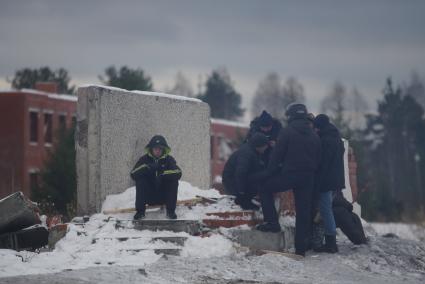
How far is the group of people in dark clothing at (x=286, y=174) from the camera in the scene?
13641 mm

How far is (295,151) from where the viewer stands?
44.5 feet

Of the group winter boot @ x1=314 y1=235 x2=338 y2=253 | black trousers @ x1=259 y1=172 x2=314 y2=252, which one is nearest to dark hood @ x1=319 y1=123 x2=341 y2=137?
black trousers @ x1=259 y1=172 x2=314 y2=252

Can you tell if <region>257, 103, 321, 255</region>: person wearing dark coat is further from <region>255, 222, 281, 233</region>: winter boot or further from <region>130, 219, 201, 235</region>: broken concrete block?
<region>130, 219, 201, 235</region>: broken concrete block

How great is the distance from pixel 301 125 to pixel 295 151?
469mm

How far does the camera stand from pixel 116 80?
39719 millimetres

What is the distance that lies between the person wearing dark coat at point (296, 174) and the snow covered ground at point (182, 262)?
612 millimetres

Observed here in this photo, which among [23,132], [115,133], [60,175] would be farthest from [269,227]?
[23,132]

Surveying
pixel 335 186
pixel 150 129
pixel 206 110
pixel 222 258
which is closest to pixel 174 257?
pixel 222 258

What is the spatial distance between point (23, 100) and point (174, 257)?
42565 mm

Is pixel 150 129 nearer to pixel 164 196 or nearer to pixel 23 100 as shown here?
pixel 164 196

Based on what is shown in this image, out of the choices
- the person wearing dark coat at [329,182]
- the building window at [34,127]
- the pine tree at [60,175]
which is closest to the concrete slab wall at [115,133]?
the person wearing dark coat at [329,182]

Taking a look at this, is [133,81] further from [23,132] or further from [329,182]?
[329,182]

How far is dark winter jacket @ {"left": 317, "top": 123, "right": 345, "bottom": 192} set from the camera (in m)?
14.0

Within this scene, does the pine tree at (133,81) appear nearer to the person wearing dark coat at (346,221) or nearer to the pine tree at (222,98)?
Answer: the person wearing dark coat at (346,221)
